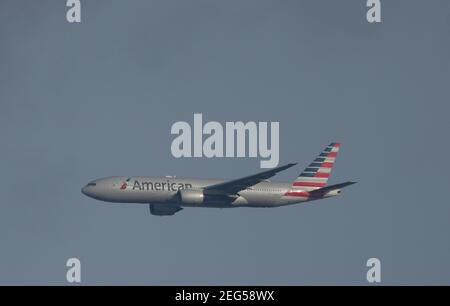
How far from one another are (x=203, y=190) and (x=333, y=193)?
42.0 ft

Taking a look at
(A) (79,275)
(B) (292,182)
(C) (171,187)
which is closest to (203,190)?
(C) (171,187)

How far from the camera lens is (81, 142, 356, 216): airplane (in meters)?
110

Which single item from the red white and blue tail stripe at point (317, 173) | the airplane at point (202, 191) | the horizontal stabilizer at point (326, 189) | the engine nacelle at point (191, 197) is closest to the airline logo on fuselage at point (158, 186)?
the airplane at point (202, 191)

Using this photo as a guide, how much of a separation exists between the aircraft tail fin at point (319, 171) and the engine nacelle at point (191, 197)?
10497mm

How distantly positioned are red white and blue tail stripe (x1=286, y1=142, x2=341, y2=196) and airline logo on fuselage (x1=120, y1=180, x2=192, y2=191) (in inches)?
446

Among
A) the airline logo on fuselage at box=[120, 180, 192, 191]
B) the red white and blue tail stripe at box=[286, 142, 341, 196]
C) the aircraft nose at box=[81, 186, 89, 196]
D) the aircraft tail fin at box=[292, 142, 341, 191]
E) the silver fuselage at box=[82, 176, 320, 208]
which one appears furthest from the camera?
the aircraft tail fin at box=[292, 142, 341, 191]

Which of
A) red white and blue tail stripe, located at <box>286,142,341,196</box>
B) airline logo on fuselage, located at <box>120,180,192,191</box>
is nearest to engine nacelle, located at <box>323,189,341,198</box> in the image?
red white and blue tail stripe, located at <box>286,142,341,196</box>

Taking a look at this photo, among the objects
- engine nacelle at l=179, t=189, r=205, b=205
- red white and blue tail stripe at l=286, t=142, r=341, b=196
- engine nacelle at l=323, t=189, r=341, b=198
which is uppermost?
red white and blue tail stripe at l=286, t=142, r=341, b=196

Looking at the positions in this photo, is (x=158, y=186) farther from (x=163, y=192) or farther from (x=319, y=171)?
(x=319, y=171)

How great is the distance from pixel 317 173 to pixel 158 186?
1985cm

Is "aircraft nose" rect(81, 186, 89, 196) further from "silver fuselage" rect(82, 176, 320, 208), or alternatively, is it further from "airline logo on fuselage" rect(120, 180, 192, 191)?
"airline logo on fuselage" rect(120, 180, 192, 191)

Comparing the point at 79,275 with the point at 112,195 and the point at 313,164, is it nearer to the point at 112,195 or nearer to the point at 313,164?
the point at 112,195

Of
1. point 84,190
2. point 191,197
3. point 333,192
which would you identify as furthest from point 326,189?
point 84,190

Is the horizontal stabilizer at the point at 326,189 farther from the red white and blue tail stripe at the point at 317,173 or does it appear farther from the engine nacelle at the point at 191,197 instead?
the engine nacelle at the point at 191,197
